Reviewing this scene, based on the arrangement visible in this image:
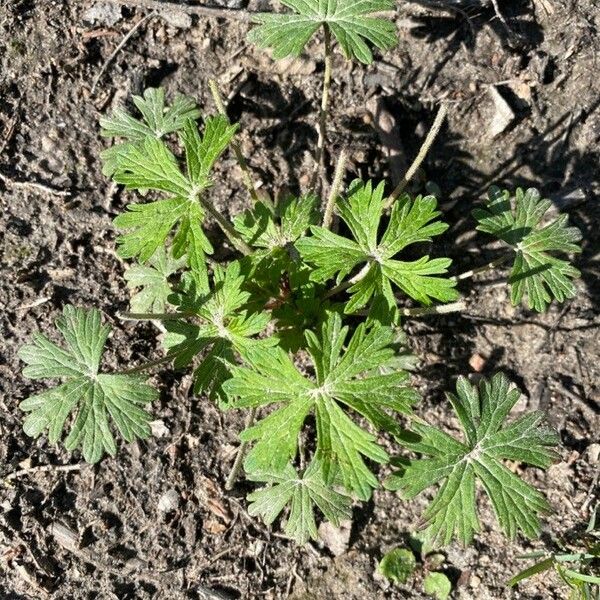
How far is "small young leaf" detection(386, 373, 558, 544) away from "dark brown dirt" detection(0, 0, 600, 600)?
709 mm

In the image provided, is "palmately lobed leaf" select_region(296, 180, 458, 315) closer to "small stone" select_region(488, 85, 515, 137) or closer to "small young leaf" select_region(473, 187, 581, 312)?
"small young leaf" select_region(473, 187, 581, 312)

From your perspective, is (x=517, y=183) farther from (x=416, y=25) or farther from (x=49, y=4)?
(x=49, y=4)

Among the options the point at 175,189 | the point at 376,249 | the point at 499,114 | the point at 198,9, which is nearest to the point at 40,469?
the point at 175,189

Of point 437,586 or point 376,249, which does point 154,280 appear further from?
point 437,586

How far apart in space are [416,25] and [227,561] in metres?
2.88

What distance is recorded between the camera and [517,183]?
3592 mm

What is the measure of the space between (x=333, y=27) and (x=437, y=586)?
263 centimetres

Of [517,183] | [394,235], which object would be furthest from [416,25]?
[394,235]

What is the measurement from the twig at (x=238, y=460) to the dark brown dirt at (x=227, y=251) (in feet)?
0.25

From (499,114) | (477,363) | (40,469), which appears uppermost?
(499,114)

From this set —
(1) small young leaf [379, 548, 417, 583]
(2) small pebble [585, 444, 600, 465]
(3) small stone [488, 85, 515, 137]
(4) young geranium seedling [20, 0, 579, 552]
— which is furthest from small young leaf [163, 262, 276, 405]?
(2) small pebble [585, 444, 600, 465]

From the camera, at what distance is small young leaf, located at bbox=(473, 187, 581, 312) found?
2.98 m

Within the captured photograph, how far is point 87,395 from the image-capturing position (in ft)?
9.32

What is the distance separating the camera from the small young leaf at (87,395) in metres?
2.82
